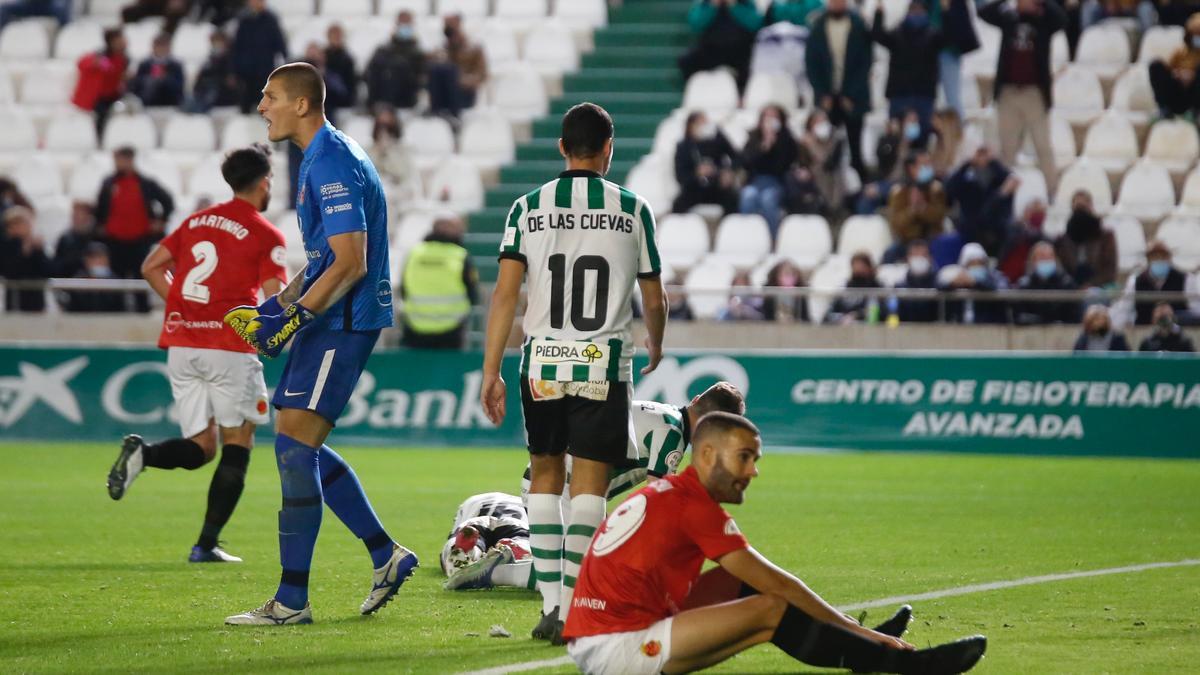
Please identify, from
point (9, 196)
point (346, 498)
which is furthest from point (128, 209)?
point (346, 498)

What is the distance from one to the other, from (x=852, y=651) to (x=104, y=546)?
5.82m

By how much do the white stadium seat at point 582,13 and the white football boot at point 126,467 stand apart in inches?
650

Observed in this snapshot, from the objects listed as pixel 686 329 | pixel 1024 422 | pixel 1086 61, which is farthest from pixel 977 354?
pixel 1086 61

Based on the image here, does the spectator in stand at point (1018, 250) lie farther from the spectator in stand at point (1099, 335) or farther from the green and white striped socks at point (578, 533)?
the green and white striped socks at point (578, 533)

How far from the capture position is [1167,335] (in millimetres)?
17375

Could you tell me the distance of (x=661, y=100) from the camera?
2402 centimetres

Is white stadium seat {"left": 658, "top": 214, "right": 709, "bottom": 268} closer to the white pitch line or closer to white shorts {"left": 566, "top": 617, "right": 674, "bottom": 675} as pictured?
the white pitch line

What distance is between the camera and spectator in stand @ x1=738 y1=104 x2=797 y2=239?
68.2 feet

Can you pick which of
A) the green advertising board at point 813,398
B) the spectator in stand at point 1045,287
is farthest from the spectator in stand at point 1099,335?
the spectator in stand at point 1045,287

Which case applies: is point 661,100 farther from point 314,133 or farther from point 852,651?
point 852,651

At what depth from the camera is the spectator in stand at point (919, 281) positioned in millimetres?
18375

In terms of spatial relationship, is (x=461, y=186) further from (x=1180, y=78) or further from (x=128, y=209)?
(x=1180, y=78)

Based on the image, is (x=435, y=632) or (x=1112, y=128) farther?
(x=1112, y=128)

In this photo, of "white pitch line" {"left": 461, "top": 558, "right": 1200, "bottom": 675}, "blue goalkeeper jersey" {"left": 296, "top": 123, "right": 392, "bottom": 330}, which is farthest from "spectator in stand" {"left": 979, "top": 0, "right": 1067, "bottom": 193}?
"blue goalkeeper jersey" {"left": 296, "top": 123, "right": 392, "bottom": 330}
